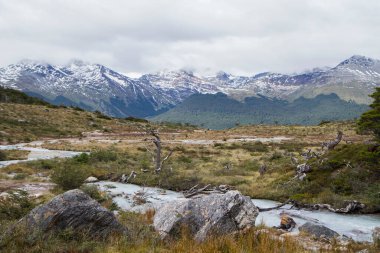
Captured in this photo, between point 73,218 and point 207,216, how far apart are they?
392 cm

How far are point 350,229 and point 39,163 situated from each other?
27.0 metres

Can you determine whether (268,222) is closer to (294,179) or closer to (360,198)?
A: (360,198)

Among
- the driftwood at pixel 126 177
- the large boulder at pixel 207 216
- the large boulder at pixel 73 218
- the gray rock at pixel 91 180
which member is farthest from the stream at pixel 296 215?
the large boulder at pixel 73 218

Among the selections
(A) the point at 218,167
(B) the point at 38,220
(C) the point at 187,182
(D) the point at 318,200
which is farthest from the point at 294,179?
(B) the point at 38,220

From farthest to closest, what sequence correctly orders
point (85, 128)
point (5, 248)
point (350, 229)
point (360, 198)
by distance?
point (85, 128)
point (360, 198)
point (350, 229)
point (5, 248)

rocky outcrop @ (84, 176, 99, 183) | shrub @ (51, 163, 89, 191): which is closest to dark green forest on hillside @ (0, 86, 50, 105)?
rocky outcrop @ (84, 176, 99, 183)

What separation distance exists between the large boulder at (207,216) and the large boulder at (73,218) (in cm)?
144

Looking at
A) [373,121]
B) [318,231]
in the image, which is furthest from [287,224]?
[373,121]

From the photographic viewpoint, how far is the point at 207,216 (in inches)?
463

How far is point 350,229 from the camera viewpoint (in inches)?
708

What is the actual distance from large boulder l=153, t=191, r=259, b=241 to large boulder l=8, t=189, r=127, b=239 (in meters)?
1.44

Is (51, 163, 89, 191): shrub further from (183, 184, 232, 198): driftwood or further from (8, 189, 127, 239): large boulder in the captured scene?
(8, 189, 127, 239): large boulder

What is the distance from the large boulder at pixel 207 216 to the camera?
1130 cm

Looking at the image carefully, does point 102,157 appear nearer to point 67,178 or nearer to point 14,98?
point 67,178
